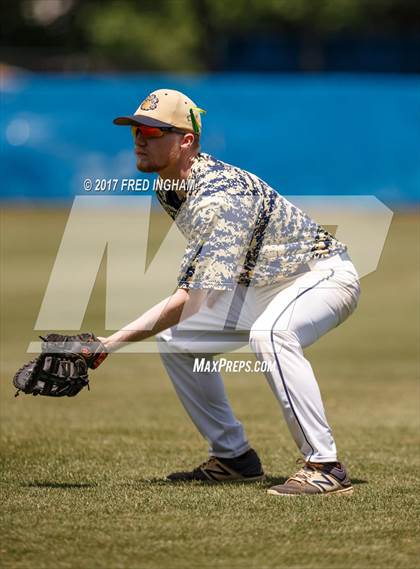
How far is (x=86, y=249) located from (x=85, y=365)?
1477 cm

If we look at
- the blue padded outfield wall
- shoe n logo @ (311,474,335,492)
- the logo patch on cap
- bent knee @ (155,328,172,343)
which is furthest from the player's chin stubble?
the blue padded outfield wall

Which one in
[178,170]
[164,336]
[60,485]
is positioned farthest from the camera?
[164,336]

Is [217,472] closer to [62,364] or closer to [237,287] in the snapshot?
[237,287]

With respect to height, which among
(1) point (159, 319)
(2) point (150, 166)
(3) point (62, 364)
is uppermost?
(2) point (150, 166)

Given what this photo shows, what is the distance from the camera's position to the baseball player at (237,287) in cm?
579

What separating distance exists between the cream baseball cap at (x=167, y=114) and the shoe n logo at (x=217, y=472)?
187 cm

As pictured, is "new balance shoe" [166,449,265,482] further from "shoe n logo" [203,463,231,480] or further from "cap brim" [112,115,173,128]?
"cap brim" [112,115,173,128]

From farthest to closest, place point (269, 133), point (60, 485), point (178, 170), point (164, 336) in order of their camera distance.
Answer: point (269, 133)
point (164, 336)
point (60, 485)
point (178, 170)

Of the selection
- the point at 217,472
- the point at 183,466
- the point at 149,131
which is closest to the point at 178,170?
the point at 149,131

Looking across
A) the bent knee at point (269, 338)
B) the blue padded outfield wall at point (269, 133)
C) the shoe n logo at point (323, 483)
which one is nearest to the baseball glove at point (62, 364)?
the bent knee at point (269, 338)

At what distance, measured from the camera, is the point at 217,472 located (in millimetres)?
6531

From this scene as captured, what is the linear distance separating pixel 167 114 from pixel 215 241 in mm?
737

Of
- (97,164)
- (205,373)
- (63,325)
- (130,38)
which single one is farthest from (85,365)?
(130,38)

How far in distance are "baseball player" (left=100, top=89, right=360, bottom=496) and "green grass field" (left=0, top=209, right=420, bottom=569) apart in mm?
444
